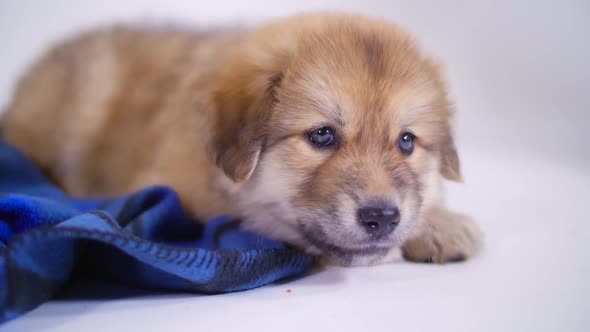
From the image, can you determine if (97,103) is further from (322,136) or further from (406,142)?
(406,142)

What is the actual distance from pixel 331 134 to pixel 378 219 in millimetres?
375

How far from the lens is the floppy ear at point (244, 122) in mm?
2289

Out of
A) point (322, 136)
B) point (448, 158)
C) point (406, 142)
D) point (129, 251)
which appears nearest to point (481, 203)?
point (448, 158)

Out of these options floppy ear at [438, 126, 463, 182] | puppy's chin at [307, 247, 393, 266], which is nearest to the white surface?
puppy's chin at [307, 247, 393, 266]

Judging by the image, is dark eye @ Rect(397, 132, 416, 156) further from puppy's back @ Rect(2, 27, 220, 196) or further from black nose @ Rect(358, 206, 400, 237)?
puppy's back @ Rect(2, 27, 220, 196)

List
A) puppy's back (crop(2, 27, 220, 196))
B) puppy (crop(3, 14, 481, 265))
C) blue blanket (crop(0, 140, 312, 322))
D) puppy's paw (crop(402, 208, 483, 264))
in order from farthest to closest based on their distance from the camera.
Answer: puppy's back (crop(2, 27, 220, 196))
puppy's paw (crop(402, 208, 483, 264))
puppy (crop(3, 14, 481, 265))
blue blanket (crop(0, 140, 312, 322))

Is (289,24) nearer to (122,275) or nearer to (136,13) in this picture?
(122,275)

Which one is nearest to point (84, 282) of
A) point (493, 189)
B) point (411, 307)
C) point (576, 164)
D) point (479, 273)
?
point (411, 307)

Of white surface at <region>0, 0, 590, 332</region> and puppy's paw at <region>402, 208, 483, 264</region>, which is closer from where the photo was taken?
white surface at <region>0, 0, 590, 332</region>

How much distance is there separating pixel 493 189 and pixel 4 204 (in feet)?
8.85

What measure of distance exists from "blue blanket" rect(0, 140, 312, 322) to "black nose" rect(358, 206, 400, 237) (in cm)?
38

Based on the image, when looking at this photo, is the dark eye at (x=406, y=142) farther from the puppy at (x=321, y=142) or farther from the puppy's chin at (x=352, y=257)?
the puppy's chin at (x=352, y=257)

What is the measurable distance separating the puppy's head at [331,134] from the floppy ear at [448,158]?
0.47 feet

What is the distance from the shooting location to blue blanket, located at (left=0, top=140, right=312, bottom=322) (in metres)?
1.84
